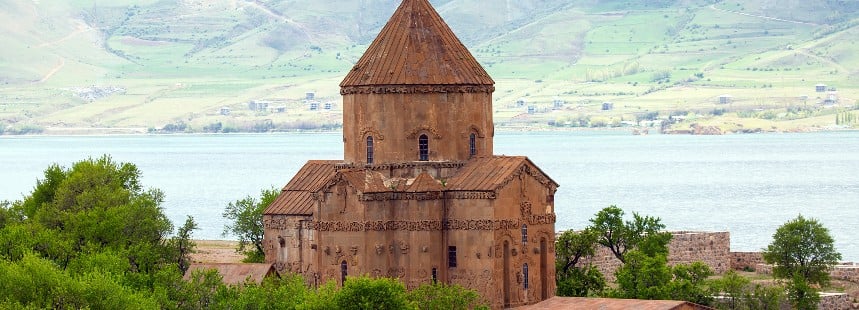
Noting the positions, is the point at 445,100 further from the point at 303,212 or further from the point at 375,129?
the point at 303,212

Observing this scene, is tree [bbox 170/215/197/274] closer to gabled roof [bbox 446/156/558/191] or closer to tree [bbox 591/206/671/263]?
gabled roof [bbox 446/156/558/191]

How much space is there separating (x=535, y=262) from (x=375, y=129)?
6445mm

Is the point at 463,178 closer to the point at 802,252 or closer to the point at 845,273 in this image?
the point at 802,252

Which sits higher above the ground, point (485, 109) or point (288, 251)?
point (485, 109)

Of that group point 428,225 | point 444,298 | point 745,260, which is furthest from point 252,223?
point 444,298

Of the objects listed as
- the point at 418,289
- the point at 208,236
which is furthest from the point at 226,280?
the point at 208,236

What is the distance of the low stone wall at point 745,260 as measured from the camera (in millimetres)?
84375

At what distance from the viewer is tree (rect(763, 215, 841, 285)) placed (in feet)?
252

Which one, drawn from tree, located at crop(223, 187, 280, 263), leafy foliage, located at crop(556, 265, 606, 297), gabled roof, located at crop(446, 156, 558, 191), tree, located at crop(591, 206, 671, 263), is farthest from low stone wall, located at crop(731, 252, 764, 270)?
gabled roof, located at crop(446, 156, 558, 191)

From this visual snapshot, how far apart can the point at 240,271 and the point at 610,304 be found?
43.9 feet

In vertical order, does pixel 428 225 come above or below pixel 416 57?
below

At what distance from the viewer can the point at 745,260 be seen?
8506 centimetres

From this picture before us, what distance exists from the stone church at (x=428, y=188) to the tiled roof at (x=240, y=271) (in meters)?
1.65

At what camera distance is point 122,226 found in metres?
71.8
